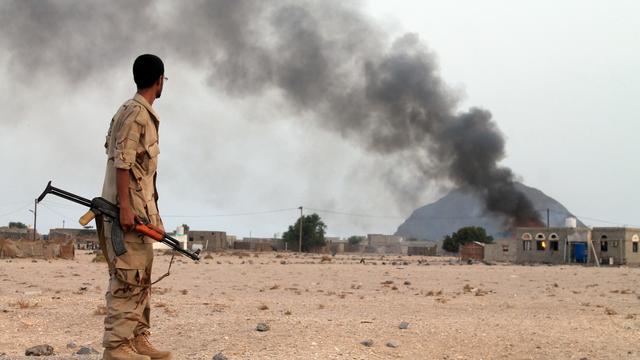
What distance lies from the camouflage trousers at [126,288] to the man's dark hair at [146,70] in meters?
1.23

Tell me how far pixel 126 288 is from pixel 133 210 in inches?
24.3

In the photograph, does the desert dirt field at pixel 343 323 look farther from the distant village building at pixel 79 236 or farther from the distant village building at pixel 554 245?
the distant village building at pixel 79 236

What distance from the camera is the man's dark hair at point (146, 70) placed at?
5703 mm

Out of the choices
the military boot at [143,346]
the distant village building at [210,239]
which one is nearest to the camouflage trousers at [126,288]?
the military boot at [143,346]

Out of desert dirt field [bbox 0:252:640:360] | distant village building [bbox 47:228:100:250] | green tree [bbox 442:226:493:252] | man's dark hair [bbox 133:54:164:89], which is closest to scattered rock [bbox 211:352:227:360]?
desert dirt field [bbox 0:252:640:360]

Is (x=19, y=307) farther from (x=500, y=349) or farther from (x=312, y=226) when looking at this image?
(x=312, y=226)

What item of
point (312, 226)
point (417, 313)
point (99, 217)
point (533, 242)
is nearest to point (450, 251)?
point (312, 226)

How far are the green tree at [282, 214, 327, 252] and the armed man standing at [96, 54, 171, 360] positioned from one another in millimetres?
103262

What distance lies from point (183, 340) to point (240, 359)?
5.84ft

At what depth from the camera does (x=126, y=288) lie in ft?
17.6

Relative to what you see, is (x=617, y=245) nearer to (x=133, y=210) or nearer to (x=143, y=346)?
(x=143, y=346)

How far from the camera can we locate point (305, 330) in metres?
10.0

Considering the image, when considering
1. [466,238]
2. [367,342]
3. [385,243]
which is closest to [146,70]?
[367,342]

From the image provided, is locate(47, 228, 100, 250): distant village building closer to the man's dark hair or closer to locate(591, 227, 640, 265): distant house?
locate(591, 227, 640, 265): distant house
